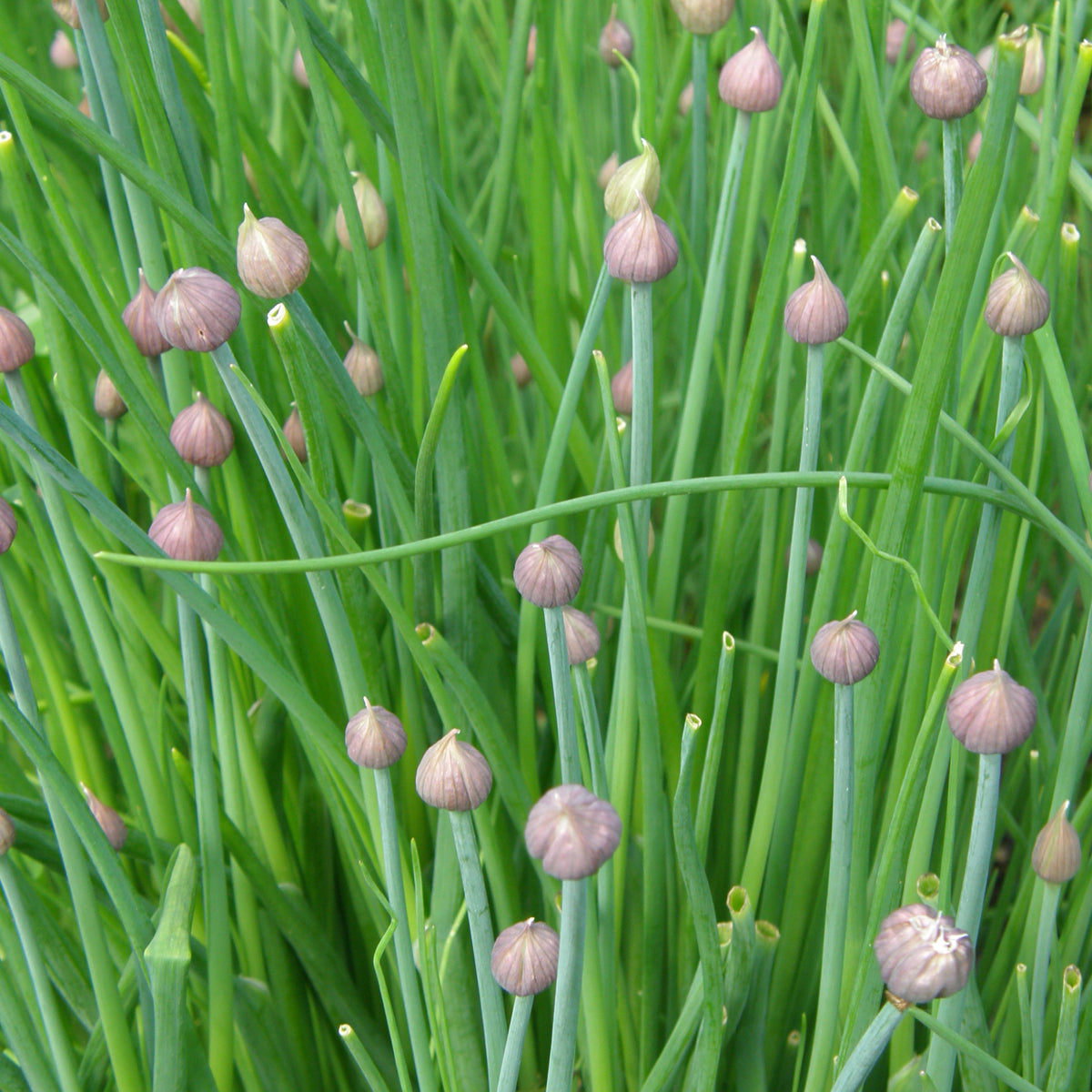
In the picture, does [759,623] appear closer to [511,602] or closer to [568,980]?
[511,602]

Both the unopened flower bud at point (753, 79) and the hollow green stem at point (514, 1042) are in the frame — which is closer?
the hollow green stem at point (514, 1042)

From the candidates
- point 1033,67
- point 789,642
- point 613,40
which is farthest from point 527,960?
point 613,40

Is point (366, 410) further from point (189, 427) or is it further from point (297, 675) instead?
point (297, 675)

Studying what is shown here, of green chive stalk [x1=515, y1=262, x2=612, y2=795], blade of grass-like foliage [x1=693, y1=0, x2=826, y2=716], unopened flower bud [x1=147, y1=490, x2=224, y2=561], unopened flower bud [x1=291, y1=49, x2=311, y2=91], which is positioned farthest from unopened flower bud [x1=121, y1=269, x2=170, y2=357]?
unopened flower bud [x1=291, y1=49, x2=311, y2=91]

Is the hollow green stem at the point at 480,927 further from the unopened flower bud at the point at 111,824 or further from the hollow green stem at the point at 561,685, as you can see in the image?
the unopened flower bud at the point at 111,824

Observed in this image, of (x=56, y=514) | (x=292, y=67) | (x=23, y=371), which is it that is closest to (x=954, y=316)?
(x=56, y=514)

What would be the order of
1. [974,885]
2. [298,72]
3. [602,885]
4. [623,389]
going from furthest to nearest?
[298,72], [623,389], [602,885], [974,885]

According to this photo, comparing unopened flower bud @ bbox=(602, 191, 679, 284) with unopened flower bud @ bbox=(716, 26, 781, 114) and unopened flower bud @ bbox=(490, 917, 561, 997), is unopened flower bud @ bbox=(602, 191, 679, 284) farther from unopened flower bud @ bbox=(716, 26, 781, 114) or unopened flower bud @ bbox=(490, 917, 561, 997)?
unopened flower bud @ bbox=(490, 917, 561, 997)

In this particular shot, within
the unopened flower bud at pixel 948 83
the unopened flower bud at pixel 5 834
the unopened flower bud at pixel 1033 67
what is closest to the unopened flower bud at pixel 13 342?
the unopened flower bud at pixel 5 834
